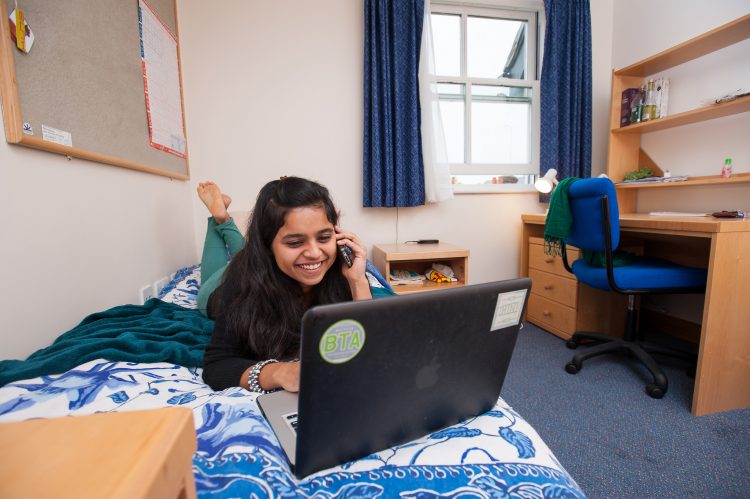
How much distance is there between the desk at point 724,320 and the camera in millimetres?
1372

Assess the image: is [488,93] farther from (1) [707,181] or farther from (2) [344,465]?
(2) [344,465]

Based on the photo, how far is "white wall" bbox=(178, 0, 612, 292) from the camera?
2.28 metres

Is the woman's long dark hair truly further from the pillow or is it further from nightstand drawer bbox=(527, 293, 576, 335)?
nightstand drawer bbox=(527, 293, 576, 335)

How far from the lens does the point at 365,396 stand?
0.43m

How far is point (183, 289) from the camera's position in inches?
60.3

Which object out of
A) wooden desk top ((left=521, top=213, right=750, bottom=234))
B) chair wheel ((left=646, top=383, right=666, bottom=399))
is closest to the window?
wooden desk top ((left=521, top=213, right=750, bottom=234))

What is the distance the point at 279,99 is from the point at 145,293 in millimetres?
1513

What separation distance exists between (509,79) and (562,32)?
0.46 meters

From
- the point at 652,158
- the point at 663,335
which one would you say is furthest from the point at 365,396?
the point at 652,158

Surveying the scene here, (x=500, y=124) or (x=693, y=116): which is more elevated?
(x=500, y=124)

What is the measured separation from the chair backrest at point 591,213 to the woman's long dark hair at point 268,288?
1.27 meters

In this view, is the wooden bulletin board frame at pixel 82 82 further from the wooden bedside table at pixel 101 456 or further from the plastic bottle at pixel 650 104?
the plastic bottle at pixel 650 104

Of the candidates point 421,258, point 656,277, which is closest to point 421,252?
point 421,258

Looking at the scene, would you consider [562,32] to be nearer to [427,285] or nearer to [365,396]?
[427,285]
